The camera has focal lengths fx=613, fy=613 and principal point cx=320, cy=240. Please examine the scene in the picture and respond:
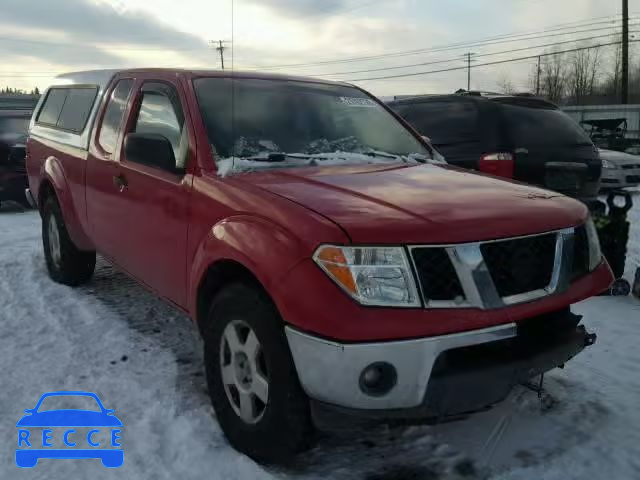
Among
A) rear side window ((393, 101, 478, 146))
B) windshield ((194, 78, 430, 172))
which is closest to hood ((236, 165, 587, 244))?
Answer: windshield ((194, 78, 430, 172))

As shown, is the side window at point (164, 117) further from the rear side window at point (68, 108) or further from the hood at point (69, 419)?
the hood at point (69, 419)

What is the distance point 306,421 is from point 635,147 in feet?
80.9

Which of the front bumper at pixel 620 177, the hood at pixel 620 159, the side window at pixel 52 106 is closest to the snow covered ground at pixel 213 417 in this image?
the side window at pixel 52 106

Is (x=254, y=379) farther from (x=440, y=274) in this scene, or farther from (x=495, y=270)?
(x=495, y=270)

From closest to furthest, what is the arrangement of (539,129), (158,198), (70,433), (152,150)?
(70,433) < (152,150) < (158,198) < (539,129)

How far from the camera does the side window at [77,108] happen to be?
15.5 feet

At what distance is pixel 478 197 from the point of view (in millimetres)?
2713

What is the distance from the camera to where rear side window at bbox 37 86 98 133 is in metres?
4.77

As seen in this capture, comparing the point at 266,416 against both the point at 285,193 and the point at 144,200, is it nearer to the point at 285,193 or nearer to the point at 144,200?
the point at 285,193

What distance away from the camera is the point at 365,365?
7.15ft

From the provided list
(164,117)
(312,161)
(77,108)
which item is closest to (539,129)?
(312,161)

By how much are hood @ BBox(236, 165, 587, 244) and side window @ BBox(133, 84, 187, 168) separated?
1.93 ft

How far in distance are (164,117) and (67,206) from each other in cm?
168

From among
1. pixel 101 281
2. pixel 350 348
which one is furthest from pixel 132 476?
pixel 101 281
